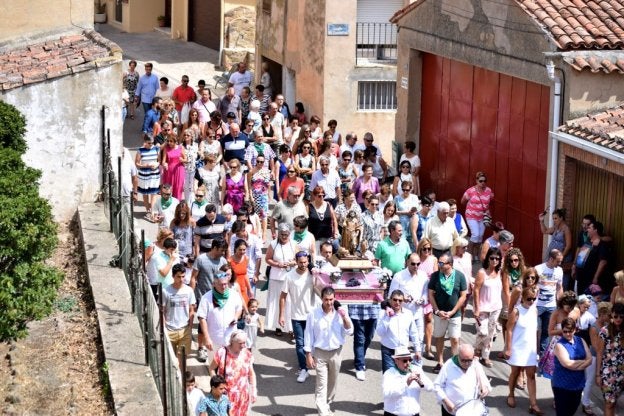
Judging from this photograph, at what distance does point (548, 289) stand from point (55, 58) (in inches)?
335

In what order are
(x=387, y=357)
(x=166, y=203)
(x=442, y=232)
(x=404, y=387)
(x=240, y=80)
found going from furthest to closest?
(x=240, y=80), (x=442, y=232), (x=166, y=203), (x=387, y=357), (x=404, y=387)

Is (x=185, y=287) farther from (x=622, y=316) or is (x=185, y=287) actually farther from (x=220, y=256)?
(x=622, y=316)

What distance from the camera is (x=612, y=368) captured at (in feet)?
46.4

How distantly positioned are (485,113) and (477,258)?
9.62 ft

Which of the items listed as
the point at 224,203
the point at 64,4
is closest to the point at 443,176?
the point at 224,203

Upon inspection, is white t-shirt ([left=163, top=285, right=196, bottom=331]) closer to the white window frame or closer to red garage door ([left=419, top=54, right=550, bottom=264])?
red garage door ([left=419, top=54, right=550, bottom=264])

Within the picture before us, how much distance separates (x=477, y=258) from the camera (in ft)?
66.8

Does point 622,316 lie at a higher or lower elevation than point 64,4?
lower

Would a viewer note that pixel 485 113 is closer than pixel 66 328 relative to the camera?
No

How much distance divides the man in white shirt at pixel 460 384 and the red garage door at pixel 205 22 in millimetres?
26544

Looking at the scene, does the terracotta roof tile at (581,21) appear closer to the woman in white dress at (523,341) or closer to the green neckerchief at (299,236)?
the green neckerchief at (299,236)

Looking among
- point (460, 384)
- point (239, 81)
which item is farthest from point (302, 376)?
point (239, 81)

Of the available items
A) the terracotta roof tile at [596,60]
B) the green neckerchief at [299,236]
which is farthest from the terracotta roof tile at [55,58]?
the terracotta roof tile at [596,60]

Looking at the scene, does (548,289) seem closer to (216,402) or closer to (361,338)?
(361,338)
